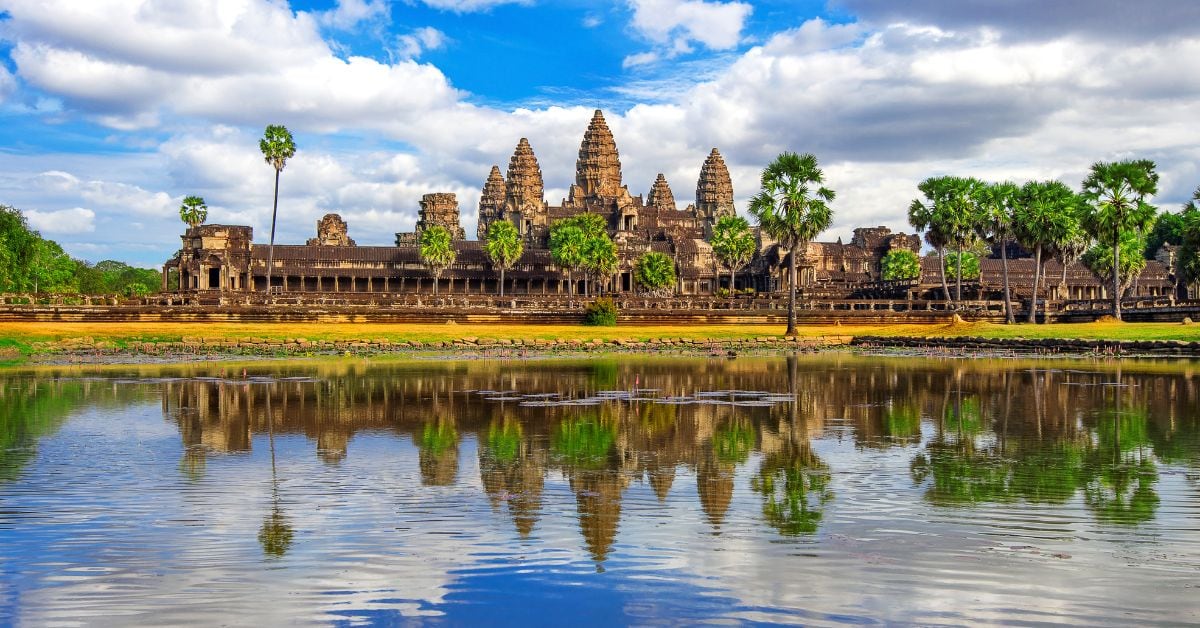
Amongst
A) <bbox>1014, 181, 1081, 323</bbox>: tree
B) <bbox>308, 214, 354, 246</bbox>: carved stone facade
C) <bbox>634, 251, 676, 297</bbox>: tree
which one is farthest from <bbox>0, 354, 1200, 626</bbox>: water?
<bbox>308, 214, 354, 246</bbox>: carved stone facade

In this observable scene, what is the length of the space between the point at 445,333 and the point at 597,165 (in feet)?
429

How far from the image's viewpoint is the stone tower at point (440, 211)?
185500 millimetres

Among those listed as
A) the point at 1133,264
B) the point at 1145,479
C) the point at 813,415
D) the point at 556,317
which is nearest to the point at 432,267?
the point at 556,317

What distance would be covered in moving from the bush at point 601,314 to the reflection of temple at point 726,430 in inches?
1517

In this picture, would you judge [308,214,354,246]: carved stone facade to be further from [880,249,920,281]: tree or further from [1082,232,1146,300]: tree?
[1082,232,1146,300]: tree

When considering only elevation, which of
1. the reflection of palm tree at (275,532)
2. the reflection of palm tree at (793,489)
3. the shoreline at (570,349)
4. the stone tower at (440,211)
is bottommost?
the shoreline at (570,349)

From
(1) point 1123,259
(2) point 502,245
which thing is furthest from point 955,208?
(2) point 502,245

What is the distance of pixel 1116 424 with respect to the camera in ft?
68.2

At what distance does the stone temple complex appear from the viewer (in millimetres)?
125000

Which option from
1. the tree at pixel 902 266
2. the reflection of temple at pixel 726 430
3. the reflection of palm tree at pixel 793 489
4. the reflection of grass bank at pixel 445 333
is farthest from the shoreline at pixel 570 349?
the tree at pixel 902 266

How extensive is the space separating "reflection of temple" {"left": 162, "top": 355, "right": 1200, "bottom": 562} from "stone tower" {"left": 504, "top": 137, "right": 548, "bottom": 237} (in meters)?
149

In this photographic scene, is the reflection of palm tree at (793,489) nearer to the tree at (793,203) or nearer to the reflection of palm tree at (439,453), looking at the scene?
the reflection of palm tree at (439,453)

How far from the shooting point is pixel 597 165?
19300 centimetres

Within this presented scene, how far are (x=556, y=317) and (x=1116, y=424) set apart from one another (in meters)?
59.2
